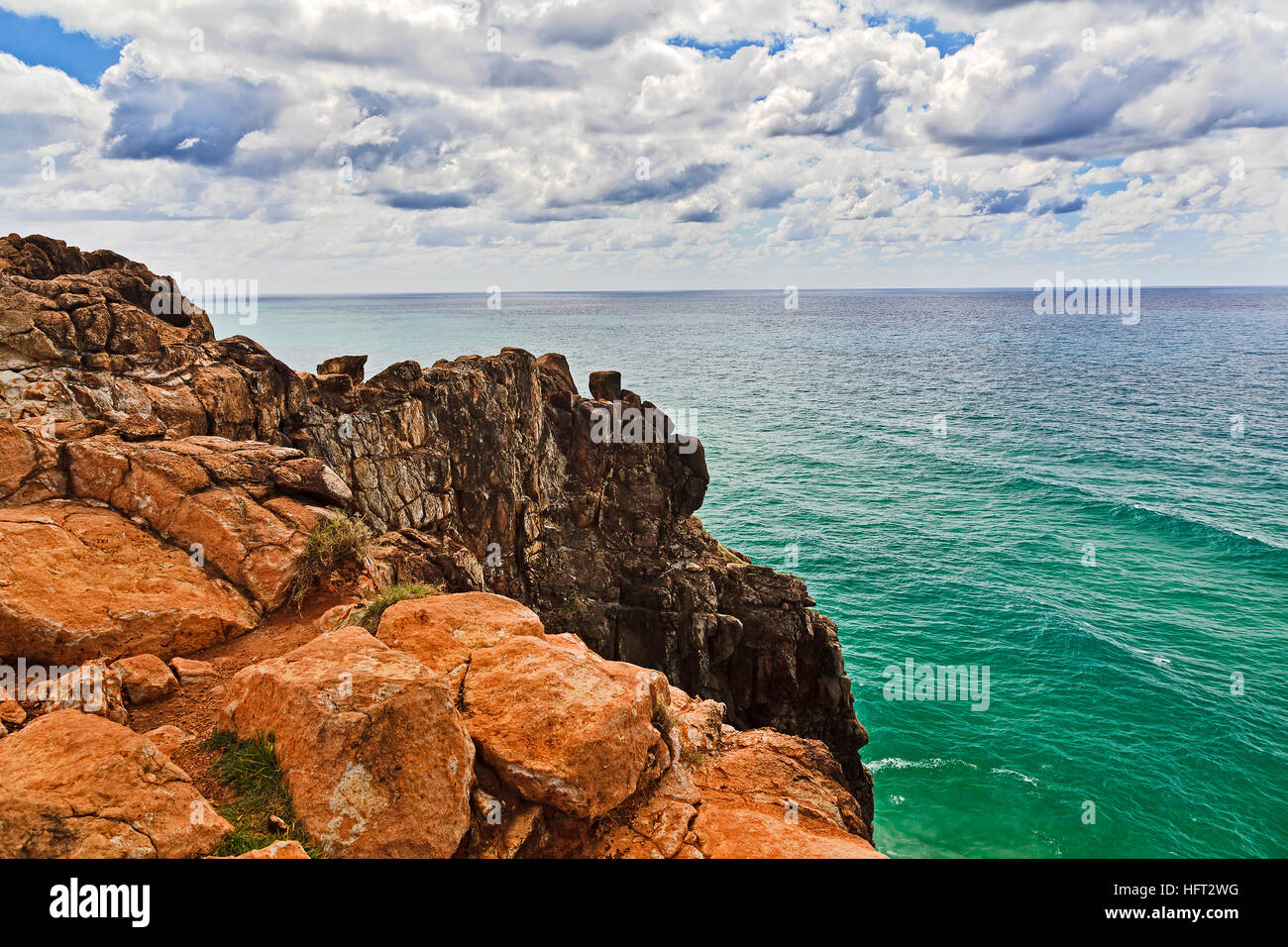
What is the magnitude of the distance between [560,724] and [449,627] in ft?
10.0

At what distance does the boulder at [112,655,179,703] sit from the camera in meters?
10.1

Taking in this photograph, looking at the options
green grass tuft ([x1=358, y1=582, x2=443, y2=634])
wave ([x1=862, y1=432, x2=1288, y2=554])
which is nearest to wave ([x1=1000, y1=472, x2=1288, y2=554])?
wave ([x1=862, y1=432, x2=1288, y2=554])

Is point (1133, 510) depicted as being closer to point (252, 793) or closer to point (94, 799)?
point (252, 793)

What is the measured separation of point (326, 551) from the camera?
1368cm

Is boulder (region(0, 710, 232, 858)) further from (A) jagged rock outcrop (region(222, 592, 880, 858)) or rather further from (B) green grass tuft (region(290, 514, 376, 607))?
(B) green grass tuft (region(290, 514, 376, 607))

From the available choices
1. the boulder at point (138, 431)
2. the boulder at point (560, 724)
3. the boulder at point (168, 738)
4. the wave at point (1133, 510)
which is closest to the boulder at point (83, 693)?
the boulder at point (168, 738)

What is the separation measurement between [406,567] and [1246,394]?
122 meters

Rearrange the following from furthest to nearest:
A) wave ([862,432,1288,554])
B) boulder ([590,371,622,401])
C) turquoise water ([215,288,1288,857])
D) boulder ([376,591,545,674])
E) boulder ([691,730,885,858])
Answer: wave ([862,432,1288,554]), boulder ([590,371,622,401]), turquoise water ([215,288,1288,857]), boulder ([376,591,545,674]), boulder ([691,730,885,858])

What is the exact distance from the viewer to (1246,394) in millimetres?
98188

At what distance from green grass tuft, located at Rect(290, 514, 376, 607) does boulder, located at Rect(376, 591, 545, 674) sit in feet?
8.31

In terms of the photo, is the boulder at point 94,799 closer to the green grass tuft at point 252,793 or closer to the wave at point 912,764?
the green grass tuft at point 252,793

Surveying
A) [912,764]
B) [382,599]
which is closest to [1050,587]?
[912,764]
